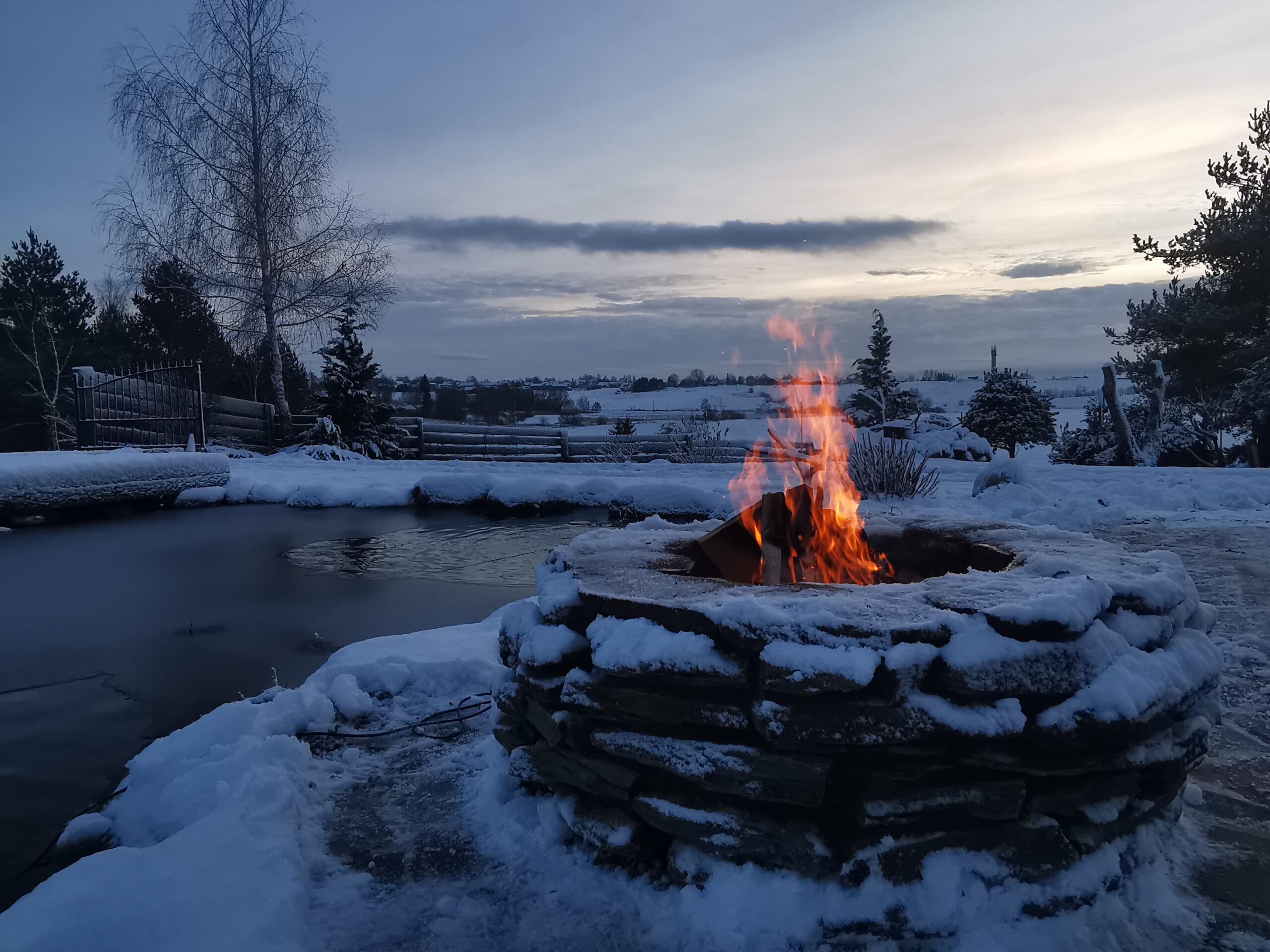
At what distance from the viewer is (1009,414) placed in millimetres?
19484

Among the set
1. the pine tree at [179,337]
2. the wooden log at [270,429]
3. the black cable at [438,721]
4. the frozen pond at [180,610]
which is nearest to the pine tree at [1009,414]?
the frozen pond at [180,610]

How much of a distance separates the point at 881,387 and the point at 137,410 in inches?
887

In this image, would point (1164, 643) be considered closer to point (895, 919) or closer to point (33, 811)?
point (895, 919)

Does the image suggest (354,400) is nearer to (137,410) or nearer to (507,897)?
(137,410)

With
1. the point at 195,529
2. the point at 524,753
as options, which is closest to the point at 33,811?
the point at 524,753

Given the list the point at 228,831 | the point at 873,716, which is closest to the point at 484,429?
the point at 228,831

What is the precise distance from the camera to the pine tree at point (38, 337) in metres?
23.3

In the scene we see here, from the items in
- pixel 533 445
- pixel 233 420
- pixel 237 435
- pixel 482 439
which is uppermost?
pixel 233 420

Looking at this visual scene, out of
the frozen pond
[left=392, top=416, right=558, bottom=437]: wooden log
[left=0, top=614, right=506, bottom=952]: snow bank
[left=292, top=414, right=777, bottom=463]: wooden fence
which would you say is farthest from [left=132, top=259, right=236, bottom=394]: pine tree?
[left=0, top=614, right=506, bottom=952]: snow bank

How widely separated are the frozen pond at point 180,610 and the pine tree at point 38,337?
18.7 metres

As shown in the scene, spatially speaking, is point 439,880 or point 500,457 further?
point 500,457

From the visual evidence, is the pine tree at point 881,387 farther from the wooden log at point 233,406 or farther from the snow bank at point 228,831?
the snow bank at point 228,831

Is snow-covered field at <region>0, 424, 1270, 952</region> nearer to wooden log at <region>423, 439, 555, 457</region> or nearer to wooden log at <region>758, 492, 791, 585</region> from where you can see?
wooden log at <region>758, 492, 791, 585</region>

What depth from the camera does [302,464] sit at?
43.4ft
